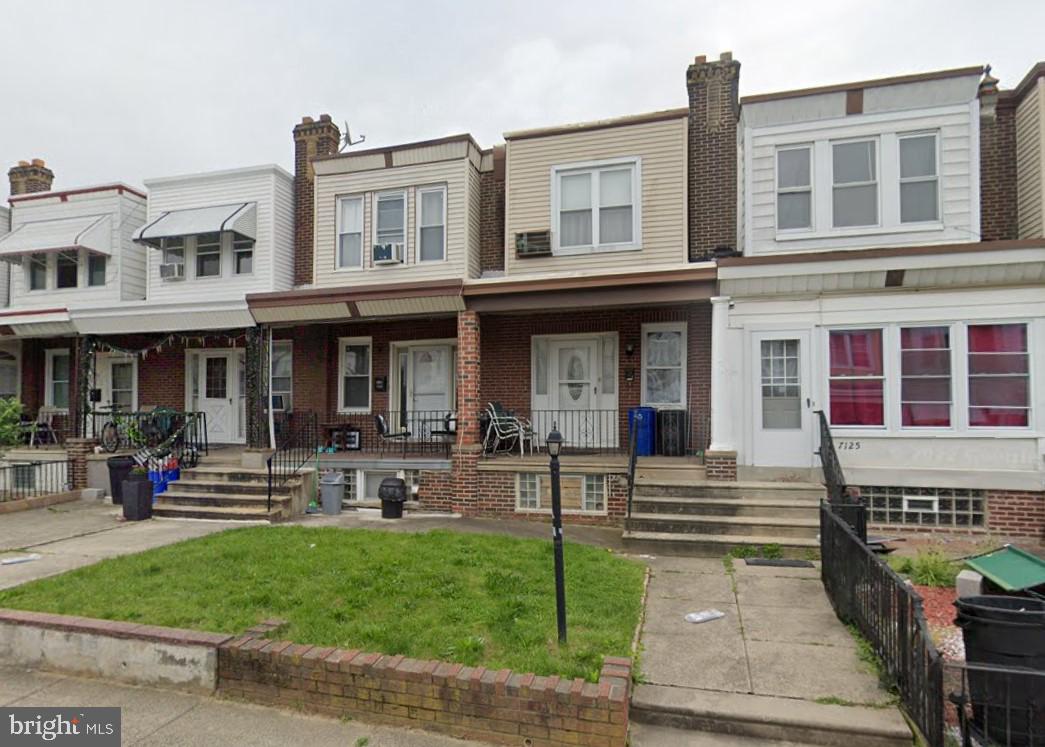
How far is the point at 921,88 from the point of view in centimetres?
938

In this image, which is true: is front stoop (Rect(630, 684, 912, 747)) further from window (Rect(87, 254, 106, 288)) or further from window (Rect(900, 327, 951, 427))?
window (Rect(87, 254, 106, 288))

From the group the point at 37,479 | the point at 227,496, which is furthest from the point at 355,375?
the point at 37,479

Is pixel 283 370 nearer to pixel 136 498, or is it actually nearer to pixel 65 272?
pixel 136 498

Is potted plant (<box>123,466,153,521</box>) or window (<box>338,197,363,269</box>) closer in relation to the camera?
potted plant (<box>123,466,153,521</box>)

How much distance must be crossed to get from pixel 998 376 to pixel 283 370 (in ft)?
45.4

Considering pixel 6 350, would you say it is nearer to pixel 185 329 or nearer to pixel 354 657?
pixel 185 329

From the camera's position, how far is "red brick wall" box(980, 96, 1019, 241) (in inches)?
402

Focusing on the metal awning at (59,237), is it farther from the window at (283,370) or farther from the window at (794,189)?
the window at (794,189)

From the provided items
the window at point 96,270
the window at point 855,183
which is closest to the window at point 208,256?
the window at point 96,270

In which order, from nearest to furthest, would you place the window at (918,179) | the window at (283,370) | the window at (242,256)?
1. the window at (918,179)
2. the window at (242,256)
3. the window at (283,370)

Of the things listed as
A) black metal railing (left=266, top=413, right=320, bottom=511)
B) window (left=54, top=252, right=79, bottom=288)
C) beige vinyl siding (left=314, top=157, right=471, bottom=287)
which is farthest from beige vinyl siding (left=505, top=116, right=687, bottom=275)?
window (left=54, top=252, right=79, bottom=288)

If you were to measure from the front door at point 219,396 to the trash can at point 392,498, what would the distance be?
6369 millimetres

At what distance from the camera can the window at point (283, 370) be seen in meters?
14.1

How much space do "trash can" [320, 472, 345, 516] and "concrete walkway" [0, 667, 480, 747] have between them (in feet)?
18.9
